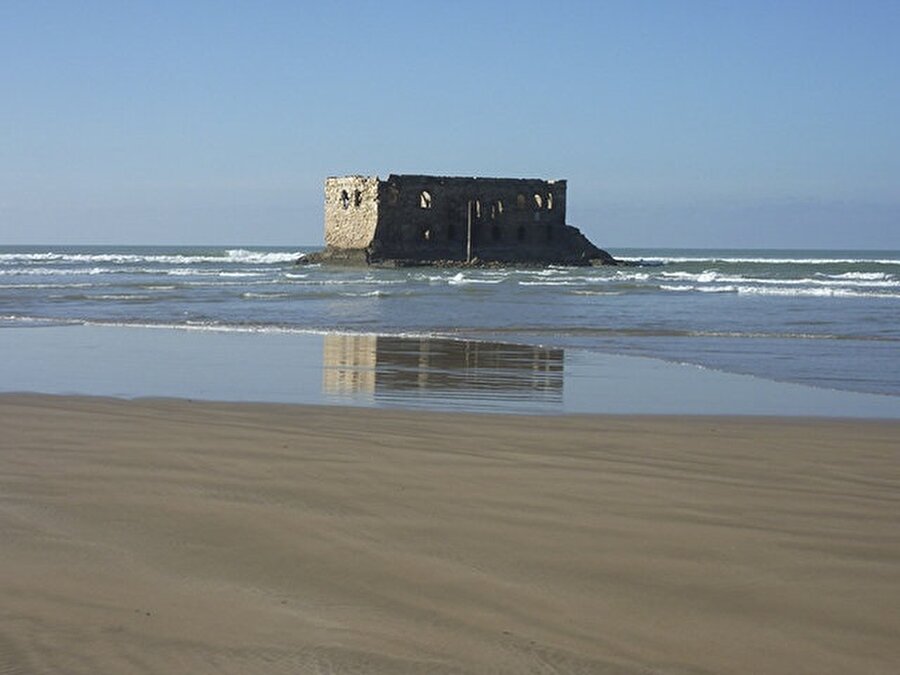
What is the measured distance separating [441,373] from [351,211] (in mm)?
45752

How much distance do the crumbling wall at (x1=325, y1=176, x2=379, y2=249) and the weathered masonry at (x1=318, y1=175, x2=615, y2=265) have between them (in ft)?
0.15

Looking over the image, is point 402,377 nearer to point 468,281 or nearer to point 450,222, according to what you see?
point 468,281

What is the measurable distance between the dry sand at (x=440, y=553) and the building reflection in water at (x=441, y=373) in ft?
7.32

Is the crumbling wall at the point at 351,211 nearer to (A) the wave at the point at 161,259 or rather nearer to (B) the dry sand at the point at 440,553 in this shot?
(A) the wave at the point at 161,259

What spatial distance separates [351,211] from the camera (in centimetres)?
5666

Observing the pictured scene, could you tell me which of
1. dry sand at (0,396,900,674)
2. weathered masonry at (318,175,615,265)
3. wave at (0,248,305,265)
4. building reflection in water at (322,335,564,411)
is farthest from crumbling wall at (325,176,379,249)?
dry sand at (0,396,900,674)

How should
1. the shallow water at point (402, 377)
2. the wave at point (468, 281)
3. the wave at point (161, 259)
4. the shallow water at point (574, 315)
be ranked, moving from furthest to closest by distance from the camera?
the wave at point (161, 259) → the wave at point (468, 281) → the shallow water at point (574, 315) → the shallow water at point (402, 377)

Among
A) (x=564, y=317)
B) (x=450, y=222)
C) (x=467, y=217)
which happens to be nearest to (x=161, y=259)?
(x=450, y=222)

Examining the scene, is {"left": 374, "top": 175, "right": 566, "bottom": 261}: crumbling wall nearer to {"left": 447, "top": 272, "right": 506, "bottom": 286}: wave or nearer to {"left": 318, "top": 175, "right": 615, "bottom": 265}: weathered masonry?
{"left": 318, "top": 175, "right": 615, "bottom": 265}: weathered masonry

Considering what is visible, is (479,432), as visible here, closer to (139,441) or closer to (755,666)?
(139,441)

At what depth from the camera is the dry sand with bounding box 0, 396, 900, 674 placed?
11.2 ft

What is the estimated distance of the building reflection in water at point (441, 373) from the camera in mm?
9359

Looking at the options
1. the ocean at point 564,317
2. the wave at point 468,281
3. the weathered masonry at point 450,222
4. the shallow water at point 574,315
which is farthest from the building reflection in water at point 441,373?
the weathered masonry at point 450,222

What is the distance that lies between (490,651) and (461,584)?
0.61 m
